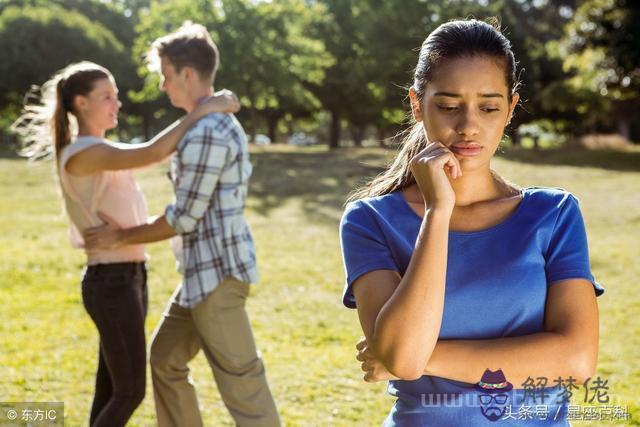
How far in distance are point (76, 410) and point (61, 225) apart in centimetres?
1293

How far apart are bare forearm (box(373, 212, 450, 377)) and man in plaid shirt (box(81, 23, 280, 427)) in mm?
2196

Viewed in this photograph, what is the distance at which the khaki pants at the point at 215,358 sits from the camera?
13.0 feet

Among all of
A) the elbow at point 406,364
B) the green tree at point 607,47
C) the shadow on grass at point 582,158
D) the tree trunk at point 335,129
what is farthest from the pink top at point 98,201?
the tree trunk at point 335,129

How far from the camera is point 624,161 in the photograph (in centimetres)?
2947

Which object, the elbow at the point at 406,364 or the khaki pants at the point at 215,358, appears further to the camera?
the khaki pants at the point at 215,358

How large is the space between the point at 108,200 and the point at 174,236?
0.42 metres

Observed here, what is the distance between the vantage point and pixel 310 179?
26.7m

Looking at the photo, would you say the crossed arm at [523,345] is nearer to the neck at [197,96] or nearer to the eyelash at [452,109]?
the eyelash at [452,109]

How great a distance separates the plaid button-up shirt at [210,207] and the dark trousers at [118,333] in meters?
Result: 0.29

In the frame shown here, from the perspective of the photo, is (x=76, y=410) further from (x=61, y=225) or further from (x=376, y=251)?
(x=61, y=225)

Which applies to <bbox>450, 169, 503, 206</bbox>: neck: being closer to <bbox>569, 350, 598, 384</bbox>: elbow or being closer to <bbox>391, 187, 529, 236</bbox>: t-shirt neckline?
<bbox>391, 187, 529, 236</bbox>: t-shirt neckline

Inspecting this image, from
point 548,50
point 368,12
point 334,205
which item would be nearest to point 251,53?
point 368,12

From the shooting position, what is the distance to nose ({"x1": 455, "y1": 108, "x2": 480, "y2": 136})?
201cm

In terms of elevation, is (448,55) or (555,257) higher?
(448,55)
